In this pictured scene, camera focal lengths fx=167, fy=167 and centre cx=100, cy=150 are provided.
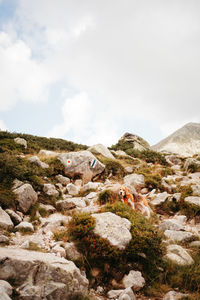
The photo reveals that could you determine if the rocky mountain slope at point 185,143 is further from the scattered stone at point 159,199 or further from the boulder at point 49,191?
the boulder at point 49,191

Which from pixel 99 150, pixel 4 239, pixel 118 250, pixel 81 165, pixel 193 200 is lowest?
pixel 193 200

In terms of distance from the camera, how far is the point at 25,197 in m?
5.94

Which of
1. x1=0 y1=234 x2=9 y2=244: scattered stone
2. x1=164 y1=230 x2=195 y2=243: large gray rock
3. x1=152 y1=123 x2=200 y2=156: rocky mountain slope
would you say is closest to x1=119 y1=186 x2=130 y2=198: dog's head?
x1=164 y1=230 x2=195 y2=243: large gray rock

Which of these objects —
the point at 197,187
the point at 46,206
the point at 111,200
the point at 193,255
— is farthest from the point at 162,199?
the point at 46,206

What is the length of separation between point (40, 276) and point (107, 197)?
5049 millimetres

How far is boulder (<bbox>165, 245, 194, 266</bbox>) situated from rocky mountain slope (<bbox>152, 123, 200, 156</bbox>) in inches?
1486

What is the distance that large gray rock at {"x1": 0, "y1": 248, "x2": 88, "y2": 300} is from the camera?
2.44 meters

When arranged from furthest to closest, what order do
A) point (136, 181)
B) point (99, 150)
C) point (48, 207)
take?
point (99, 150) → point (136, 181) → point (48, 207)

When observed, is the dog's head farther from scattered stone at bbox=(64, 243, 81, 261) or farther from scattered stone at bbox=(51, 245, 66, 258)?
scattered stone at bbox=(51, 245, 66, 258)

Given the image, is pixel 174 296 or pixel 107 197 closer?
pixel 174 296

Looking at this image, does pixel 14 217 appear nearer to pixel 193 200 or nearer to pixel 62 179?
pixel 62 179

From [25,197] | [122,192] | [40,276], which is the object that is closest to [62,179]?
[25,197]

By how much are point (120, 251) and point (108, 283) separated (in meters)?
0.62

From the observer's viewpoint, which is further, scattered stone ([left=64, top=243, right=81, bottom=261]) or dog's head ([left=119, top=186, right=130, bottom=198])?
dog's head ([left=119, top=186, right=130, bottom=198])
